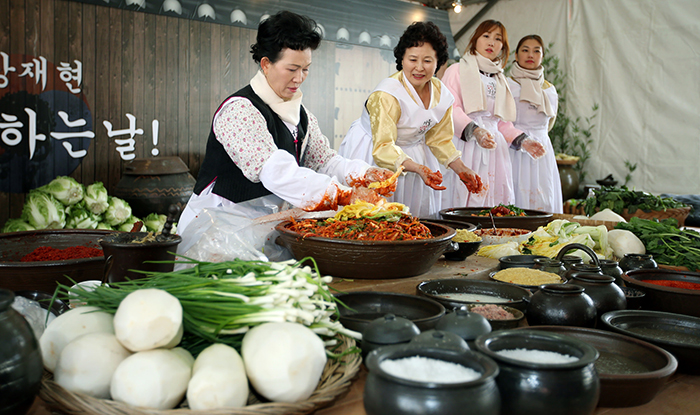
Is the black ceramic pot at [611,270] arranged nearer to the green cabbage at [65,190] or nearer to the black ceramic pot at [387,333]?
the black ceramic pot at [387,333]

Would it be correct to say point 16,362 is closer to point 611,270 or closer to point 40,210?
point 611,270

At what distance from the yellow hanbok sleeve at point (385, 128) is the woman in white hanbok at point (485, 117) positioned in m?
1.04

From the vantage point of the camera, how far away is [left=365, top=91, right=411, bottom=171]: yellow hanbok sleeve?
324 centimetres

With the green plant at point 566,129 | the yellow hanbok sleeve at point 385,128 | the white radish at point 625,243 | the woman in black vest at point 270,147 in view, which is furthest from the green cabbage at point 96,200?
the green plant at point 566,129

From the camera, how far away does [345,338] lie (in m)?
1.10

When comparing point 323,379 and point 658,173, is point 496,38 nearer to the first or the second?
point 658,173

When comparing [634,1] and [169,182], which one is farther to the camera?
[634,1]

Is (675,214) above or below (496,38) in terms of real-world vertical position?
below

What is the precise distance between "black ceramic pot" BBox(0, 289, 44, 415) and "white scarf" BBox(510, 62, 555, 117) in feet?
16.0

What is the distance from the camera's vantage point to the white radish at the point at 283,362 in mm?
851

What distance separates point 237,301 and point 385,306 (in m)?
0.46

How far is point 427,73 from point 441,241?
2.06 metres

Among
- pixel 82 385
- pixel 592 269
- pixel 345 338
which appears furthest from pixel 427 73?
pixel 82 385

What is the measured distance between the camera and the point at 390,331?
0.99m
